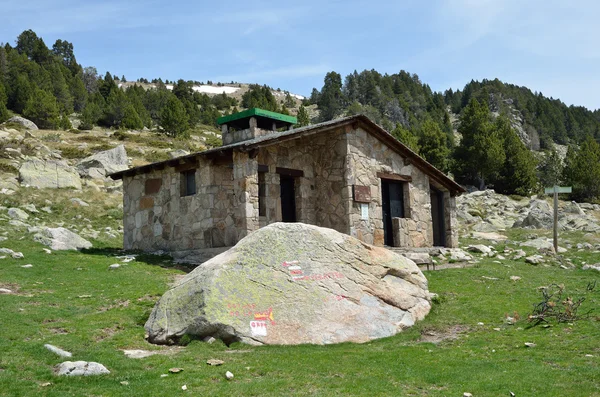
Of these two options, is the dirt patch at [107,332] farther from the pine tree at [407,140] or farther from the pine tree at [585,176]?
the pine tree at [585,176]

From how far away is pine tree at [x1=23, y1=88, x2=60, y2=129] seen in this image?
6488cm

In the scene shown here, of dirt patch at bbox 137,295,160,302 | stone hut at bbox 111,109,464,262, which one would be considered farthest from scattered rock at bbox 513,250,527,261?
dirt patch at bbox 137,295,160,302

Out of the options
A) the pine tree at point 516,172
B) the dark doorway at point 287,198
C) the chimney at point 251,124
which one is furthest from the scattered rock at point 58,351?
the pine tree at point 516,172

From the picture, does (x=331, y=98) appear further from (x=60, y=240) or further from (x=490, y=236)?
(x=60, y=240)

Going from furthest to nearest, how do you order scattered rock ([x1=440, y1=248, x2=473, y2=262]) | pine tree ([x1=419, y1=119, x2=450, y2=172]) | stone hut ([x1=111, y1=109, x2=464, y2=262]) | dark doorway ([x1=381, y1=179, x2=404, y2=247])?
1. pine tree ([x1=419, y1=119, x2=450, y2=172])
2. dark doorway ([x1=381, y1=179, x2=404, y2=247])
3. scattered rock ([x1=440, y1=248, x2=473, y2=262])
4. stone hut ([x1=111, y1=109, x2=464, y2=262])

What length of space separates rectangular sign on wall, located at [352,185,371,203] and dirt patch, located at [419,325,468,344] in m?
9.00

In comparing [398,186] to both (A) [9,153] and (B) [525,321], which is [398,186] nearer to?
(B) [525,321]

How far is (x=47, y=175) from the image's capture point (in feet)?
107

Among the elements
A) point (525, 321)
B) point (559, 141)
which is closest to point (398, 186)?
point (525, 321)

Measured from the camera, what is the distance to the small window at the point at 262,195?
747 inches

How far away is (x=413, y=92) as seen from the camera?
135 meters

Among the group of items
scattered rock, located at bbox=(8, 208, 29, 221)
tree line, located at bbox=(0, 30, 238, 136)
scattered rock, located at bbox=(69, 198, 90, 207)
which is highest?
tree line, located at bbox=(0, 30, 238, 136)

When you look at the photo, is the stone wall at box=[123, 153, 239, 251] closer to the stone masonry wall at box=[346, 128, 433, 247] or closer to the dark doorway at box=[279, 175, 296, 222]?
the dark doorway at box=[279, 175, 296, 222]

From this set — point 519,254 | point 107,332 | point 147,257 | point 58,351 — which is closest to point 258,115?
point 147,257
